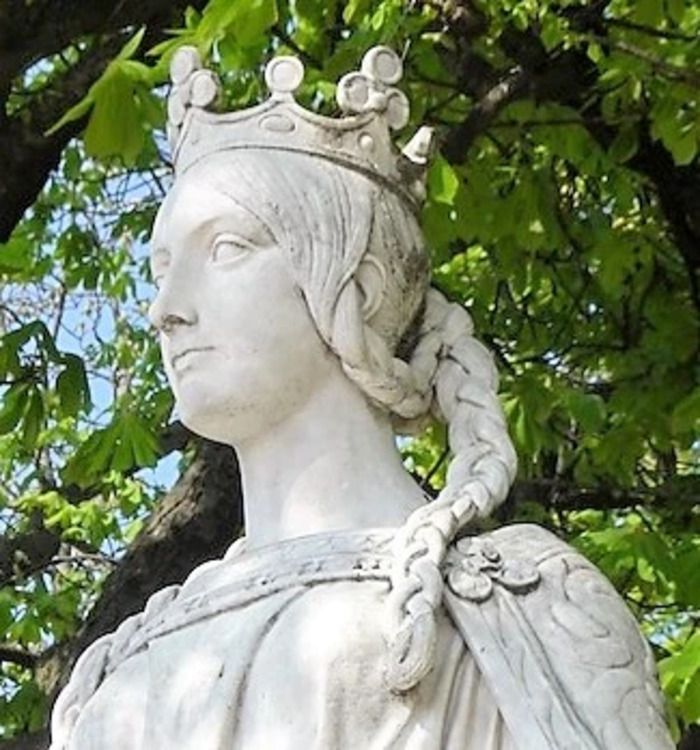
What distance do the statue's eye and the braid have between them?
0.36 m

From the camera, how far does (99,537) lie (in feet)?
32.0

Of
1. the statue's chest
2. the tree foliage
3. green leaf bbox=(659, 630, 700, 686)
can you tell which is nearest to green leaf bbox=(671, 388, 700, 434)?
the tree foliage

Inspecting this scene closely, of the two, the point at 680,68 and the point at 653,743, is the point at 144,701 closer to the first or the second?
the point at 653,743

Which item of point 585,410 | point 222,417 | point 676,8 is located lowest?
point 585,410

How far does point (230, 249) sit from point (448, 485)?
0.52 metres

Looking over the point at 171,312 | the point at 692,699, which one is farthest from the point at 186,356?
the point at 692,699

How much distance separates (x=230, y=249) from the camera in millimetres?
4477

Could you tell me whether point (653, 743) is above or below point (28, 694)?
→ above

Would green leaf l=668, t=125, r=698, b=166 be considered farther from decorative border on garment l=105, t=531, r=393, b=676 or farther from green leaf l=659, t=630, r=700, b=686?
decorative border on garment l=105, t=531, r=393, b=676

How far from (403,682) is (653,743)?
377 mm

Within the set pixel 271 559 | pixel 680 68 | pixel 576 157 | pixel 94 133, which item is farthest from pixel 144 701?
pixel 576 157

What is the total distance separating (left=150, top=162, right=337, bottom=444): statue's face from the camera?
4.43 meters

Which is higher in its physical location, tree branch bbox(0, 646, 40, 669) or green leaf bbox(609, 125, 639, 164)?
green leaf bbox(609, 125, 639, 164)

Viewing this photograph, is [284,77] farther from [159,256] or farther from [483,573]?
[483,573]
